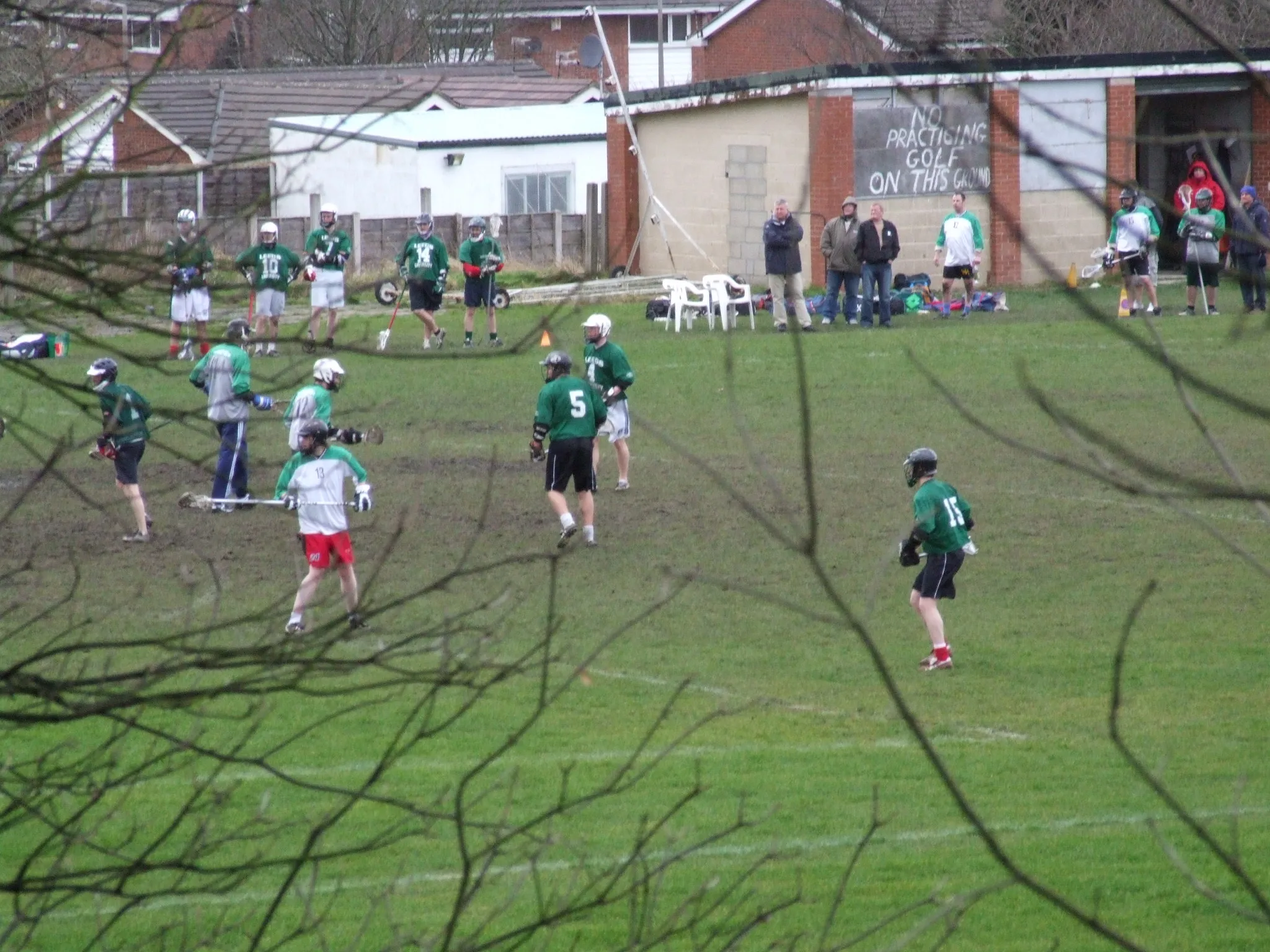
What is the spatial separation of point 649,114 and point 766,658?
85.3 ft

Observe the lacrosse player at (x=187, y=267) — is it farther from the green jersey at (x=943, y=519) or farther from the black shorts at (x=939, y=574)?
the black shorts at (x=939, y=574)

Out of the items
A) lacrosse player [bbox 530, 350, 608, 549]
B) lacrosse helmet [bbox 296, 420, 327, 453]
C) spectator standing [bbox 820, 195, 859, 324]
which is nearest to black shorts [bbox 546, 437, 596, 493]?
lacrosse player [bbox 530, 350, 608, 549]

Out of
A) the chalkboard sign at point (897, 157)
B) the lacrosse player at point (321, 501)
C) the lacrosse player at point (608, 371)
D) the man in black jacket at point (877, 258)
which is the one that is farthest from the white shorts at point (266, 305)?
the chalkboard sign at point (897, 157)

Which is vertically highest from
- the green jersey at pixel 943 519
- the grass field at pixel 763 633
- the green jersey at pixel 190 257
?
the green jersey at pixel 190 257

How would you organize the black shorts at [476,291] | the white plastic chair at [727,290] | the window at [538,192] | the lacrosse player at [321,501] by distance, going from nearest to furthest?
the lacrosse player at [321,501]
the black shorts at [476,291]
the white plastic chair at [727,290]
the window at [538,192]

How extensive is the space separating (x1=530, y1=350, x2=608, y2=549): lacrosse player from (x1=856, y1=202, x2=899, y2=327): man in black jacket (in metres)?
13.2

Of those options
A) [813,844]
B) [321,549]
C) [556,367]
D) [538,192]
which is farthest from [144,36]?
[538,192]

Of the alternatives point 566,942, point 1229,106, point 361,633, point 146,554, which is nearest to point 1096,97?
point 1229,106

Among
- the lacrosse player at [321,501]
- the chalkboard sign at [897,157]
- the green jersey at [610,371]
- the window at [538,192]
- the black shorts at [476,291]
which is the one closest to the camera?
the lacrosse player at [321,501]

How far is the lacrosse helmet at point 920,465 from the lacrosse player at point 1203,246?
6.87 feet

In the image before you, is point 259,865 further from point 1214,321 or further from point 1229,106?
point 1229,106

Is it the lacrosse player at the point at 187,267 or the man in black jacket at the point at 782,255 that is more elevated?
the man in black jacket at the point at 782,255

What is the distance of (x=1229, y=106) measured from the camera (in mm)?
36375

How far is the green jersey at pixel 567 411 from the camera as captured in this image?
15914mm
